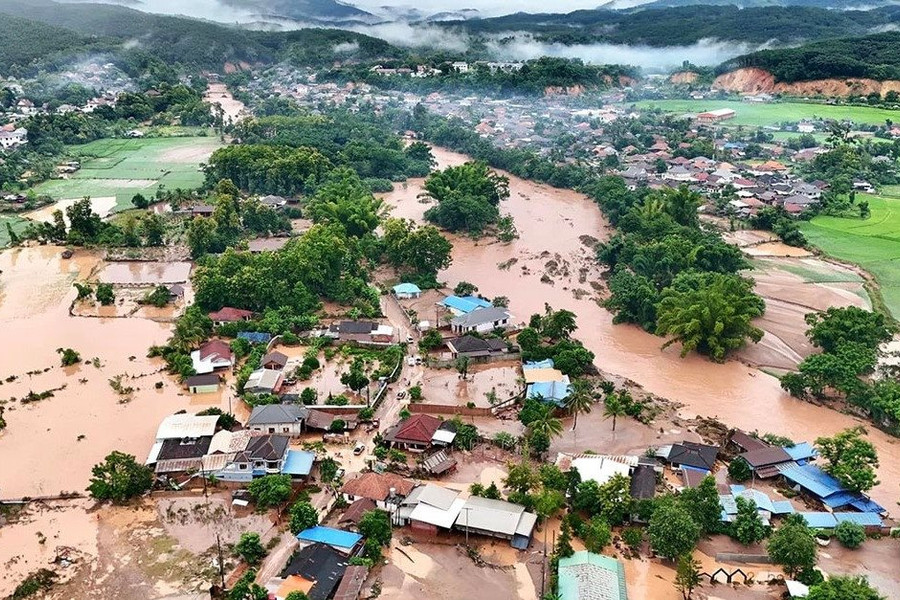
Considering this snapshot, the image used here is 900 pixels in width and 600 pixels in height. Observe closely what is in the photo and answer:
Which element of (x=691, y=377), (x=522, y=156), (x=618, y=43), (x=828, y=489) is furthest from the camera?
(x=618, y=43)

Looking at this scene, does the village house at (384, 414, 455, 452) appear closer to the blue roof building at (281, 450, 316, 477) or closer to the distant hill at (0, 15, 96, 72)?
the blue roof building at (281, 450, 316, 477)

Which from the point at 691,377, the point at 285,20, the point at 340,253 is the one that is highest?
the point at 285,20

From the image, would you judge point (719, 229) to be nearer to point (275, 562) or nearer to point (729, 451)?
point (729, 451)

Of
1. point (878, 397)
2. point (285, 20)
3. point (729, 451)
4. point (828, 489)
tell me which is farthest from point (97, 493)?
point (285, 20)

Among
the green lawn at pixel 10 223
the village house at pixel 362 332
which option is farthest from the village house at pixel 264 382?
the green lawn at pixel 10 223

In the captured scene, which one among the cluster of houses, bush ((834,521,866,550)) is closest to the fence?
bush ((834,521,866,550))

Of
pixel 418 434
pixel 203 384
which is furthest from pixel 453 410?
pixel 203 384

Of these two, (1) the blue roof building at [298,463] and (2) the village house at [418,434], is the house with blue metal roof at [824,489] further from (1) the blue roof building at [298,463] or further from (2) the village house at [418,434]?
(1) the blue roof building at [298,463]
